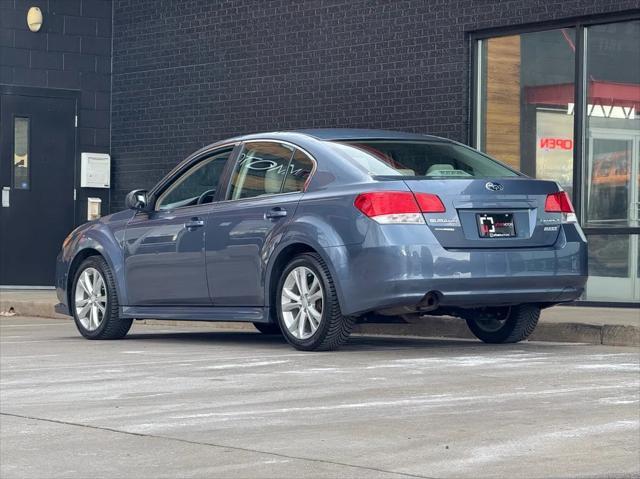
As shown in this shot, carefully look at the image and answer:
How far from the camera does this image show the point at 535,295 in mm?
9703

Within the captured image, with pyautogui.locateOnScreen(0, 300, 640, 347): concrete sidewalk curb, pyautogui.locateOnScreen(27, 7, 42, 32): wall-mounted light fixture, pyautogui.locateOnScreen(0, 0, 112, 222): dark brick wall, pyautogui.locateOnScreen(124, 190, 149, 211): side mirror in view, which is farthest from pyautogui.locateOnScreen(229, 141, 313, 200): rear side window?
pyautogui.locateOnScreen(27, 7, 42, 32): wall-mounted light fixture

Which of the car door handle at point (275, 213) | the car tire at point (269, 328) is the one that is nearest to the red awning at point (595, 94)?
the car tire at point (269, 328)

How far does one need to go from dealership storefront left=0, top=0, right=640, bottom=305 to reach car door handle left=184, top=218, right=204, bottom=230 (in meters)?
5.52

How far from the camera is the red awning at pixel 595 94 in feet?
48.3

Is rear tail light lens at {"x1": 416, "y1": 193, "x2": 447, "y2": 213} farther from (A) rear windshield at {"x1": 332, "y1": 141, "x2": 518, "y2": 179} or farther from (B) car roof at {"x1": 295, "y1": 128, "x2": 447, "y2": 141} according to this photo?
(B) car roof at {"x1": 295, "y1": 128, "x2": 447, "y2": 141}

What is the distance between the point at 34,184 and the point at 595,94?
8536mm

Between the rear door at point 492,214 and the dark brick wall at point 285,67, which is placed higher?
the dark brick wall at point 285,67

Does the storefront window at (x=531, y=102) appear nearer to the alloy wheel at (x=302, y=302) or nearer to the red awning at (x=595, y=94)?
the red awning at (x=595, y=94)

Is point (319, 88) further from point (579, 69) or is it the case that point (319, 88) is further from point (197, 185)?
point (197, 185)

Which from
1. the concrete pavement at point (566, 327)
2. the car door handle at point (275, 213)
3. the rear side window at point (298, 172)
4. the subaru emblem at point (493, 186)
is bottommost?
the concrete pavement at point (566, 327)

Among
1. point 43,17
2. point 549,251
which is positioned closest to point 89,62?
point 43,17

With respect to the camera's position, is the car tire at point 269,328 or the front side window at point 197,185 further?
the car tire at point 269,328

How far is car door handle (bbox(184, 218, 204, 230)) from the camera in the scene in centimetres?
1072

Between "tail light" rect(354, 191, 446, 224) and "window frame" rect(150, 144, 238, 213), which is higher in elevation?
"window frame" rect(150, 144, 238, 213)
